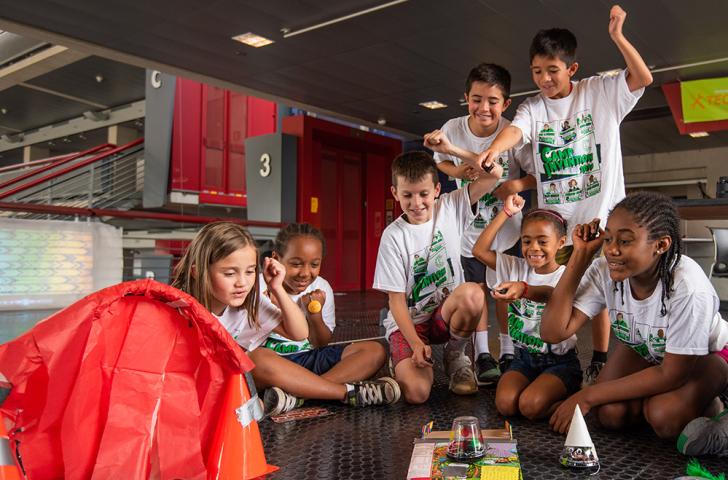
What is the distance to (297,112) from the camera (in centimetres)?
793

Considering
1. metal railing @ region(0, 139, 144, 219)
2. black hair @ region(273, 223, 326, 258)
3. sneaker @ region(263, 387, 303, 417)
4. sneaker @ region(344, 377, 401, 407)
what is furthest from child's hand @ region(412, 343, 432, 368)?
metal railing @ region(0, 139, 144, 219)

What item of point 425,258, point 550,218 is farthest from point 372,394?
point 550,218

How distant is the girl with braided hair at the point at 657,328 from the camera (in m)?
1.54

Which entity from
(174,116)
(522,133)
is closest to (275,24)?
(174,116)

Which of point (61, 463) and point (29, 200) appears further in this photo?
point (29, 200)

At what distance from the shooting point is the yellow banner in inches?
233

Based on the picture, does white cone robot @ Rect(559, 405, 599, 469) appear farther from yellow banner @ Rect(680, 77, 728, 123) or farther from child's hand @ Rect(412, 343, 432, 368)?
yellow banner @ Rect(680, 77, 728, 123)

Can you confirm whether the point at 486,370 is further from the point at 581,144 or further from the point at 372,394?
the point at 581,144

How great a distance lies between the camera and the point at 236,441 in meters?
1.33

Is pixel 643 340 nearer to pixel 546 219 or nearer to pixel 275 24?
pixel 546 219

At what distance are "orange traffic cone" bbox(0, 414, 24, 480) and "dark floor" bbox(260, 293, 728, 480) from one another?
556 millimetres

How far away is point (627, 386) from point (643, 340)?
0.53ft

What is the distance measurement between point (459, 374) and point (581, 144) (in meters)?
0.99

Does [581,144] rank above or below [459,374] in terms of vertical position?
above
